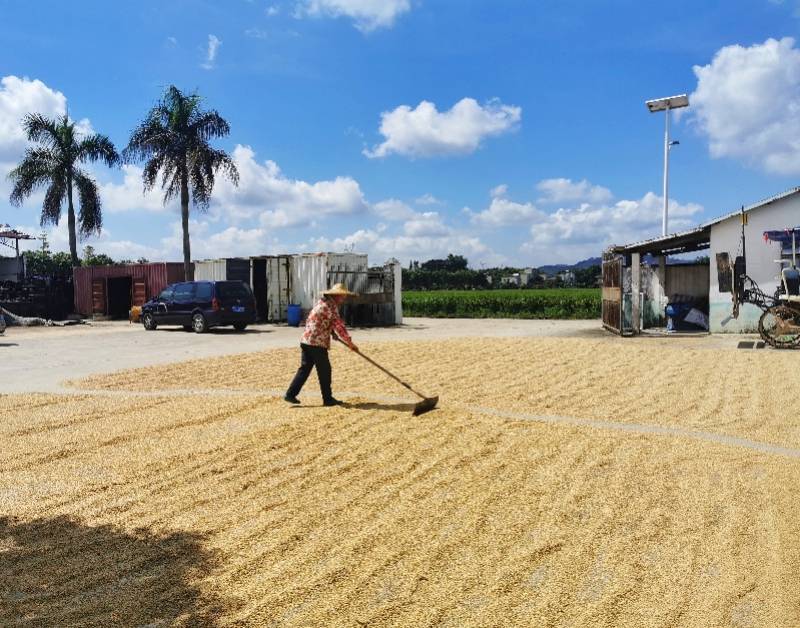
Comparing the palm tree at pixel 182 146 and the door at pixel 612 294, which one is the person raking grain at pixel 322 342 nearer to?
the door at pixel 612 294

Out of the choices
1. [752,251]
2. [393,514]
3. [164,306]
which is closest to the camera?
[393,514]

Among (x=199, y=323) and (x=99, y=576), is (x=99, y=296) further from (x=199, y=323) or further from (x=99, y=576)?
(x=99, y=576)

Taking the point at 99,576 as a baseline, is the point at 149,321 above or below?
above

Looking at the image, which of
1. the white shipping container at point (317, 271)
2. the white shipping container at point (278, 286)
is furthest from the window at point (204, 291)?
the white shipping container at point (278, 286)

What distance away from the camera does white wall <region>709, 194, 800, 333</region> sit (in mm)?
17375

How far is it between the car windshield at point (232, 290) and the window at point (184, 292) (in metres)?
1.12

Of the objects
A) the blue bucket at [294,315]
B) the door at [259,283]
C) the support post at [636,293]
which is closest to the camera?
the support post at [636,293]

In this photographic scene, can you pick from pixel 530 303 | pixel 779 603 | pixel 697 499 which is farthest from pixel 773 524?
pixel 530 303

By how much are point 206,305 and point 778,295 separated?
16.5m

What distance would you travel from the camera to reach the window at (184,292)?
72.6 ft

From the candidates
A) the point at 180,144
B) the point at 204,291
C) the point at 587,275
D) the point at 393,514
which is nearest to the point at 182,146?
the point at 180,144

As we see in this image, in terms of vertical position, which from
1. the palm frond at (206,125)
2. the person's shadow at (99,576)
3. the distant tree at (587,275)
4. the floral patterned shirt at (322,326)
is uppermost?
the palm frond at (206,125)

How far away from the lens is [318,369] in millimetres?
8695

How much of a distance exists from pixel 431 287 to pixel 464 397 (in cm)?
7740
